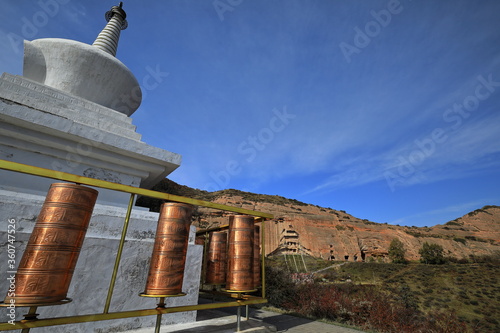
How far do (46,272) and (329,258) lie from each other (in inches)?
1484

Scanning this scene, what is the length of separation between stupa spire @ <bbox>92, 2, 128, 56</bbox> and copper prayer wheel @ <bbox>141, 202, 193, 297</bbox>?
8.54 meters

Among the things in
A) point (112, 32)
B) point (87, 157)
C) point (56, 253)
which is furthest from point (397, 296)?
point (112, 32)

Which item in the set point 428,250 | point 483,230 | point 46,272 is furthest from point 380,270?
point 483,230

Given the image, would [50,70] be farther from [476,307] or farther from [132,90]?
[476,307]

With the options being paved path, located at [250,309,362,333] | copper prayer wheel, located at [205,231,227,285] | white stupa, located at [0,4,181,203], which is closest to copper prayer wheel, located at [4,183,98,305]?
white stupa, located at [0,4,181,203]

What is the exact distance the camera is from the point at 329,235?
37594 mm

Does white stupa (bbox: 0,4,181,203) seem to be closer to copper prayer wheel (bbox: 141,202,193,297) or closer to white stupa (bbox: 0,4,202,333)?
white stupa (bbox: 0,4,202,333)

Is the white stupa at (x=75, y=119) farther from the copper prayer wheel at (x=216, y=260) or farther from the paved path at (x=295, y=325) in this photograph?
the paved path at (x=295, y=325)

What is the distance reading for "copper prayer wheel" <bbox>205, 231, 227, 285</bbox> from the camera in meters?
4.75

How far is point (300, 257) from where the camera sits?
106 ft

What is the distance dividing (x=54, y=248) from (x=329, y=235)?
130 ft

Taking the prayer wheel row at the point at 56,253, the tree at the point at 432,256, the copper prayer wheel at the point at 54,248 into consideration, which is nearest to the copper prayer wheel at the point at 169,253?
the prayer wheel row at the point at 56,253

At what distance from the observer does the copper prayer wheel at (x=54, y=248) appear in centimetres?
210

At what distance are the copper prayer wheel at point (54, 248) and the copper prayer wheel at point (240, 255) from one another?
2036mm
